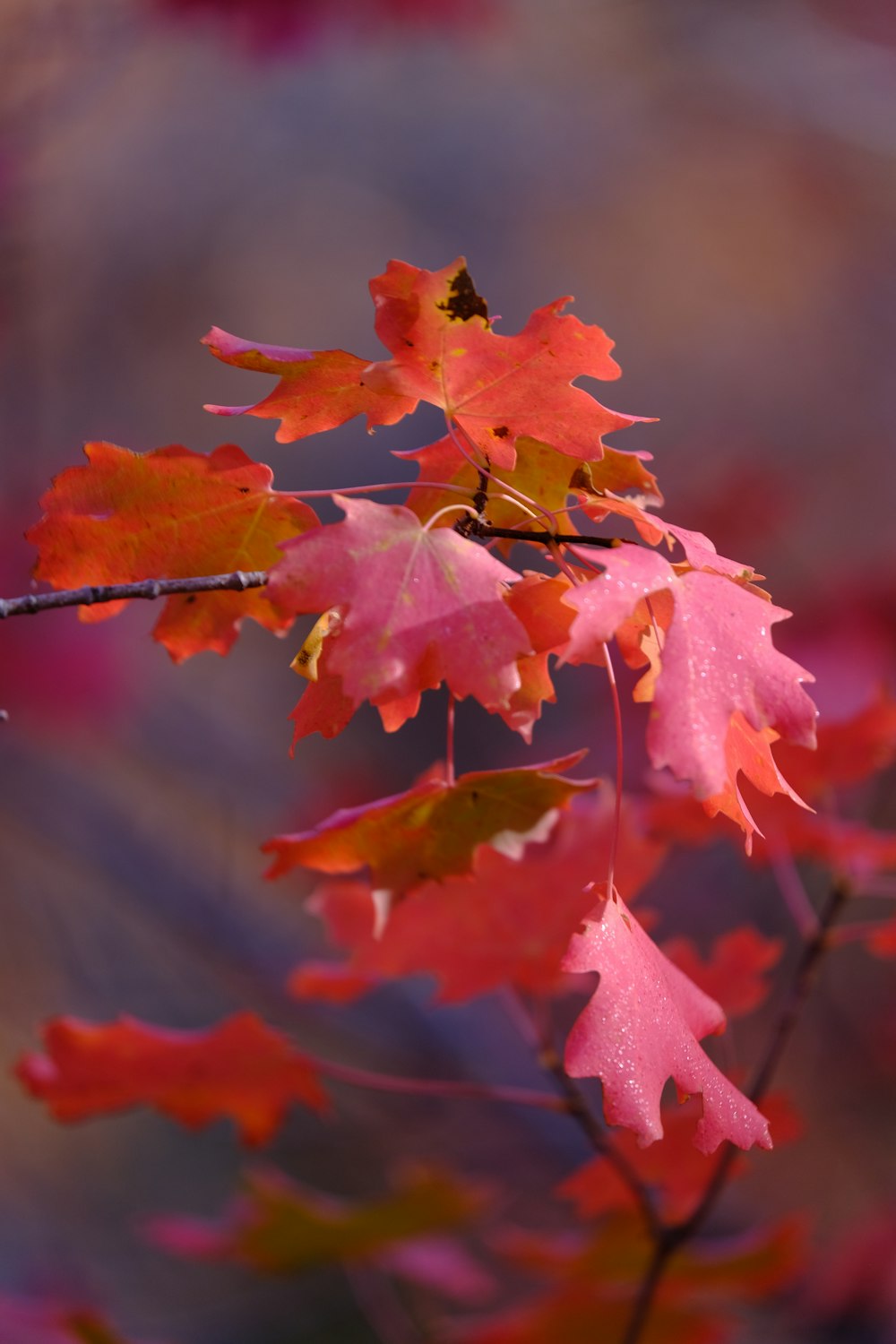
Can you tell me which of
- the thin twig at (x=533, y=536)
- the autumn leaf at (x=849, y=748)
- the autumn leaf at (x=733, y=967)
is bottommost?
the autumn leaf at (x=733, y=967)

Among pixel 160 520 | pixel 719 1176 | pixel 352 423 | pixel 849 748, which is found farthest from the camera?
pixel 352 423

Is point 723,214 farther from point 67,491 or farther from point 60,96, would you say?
point 67,491

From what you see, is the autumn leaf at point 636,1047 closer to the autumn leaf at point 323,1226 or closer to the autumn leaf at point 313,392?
the autumn leaf at point 313,392

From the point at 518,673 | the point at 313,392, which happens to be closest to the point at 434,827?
the point at 518,673

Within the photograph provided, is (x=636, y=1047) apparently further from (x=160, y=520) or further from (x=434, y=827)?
(x=160, y=520)

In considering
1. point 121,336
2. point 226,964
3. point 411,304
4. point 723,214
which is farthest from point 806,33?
point 411,304

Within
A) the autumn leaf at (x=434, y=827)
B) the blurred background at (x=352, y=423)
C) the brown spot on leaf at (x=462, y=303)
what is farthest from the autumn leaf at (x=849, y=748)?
the blurred background at (x=352, y=423)
